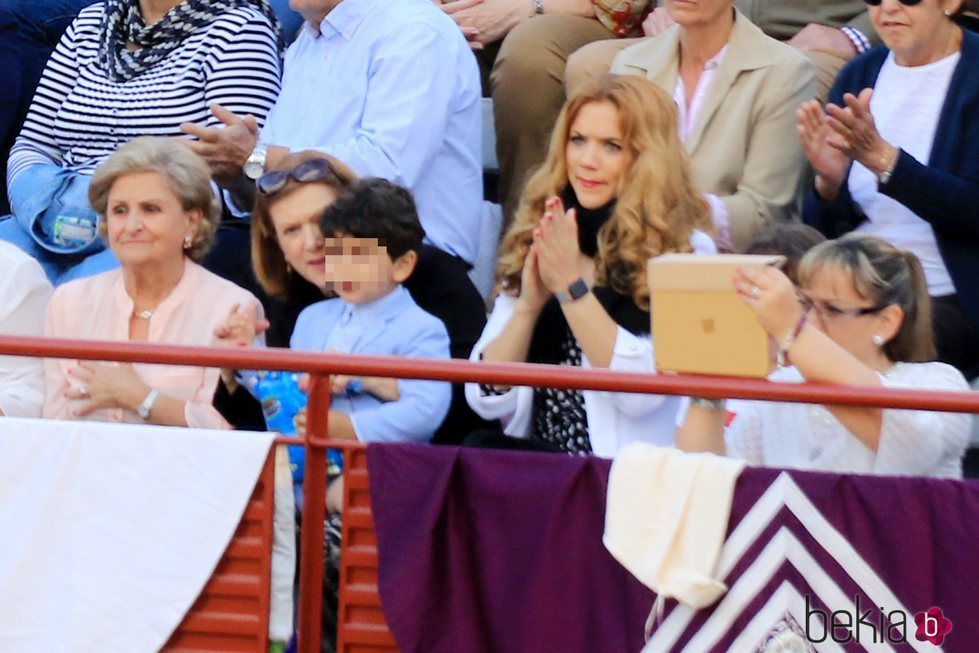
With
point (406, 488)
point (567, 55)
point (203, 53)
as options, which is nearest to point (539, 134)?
point (567, 55)

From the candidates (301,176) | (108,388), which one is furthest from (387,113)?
(108,388)

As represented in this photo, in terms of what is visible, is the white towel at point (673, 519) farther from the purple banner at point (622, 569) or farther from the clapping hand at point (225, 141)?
the clapping hand at point (225, 141)

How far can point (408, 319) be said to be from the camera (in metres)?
4.51

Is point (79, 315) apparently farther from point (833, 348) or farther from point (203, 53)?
point (833, 348)

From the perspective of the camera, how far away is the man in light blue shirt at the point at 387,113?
5.22 meters

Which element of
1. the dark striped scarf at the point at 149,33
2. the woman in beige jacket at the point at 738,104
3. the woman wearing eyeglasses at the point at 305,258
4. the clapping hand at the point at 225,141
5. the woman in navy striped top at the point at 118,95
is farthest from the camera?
the dark striped scarf at the point at 149,33

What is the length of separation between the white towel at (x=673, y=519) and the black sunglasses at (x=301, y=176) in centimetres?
156

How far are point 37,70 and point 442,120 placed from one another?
183 cm

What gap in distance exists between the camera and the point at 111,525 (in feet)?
12.4

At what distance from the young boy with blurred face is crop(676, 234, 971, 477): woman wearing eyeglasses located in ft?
2.46

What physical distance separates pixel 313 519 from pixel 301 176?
1316 millimetres

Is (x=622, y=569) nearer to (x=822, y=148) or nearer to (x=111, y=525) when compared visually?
(x=111, y=525)

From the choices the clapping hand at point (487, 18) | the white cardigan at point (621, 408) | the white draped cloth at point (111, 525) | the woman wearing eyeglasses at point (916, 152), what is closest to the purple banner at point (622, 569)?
the white draped cloth at point (111, 525)

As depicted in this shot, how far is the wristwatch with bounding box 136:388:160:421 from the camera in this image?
429 cm
